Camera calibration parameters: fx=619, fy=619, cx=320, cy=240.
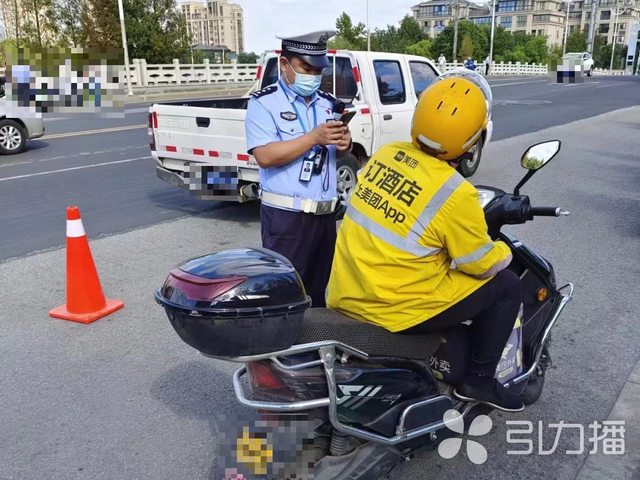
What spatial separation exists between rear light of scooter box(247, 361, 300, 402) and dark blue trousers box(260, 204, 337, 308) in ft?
3.97

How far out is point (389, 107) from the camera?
27.2 feet

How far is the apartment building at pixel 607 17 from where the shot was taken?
13775 cm

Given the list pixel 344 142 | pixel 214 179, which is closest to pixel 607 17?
pixel 214 179

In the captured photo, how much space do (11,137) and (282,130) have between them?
10.8 m

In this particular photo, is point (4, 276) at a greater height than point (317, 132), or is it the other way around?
point (317, 132)

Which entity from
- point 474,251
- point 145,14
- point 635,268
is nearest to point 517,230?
point 635,268

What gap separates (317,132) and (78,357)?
2276 millimetres

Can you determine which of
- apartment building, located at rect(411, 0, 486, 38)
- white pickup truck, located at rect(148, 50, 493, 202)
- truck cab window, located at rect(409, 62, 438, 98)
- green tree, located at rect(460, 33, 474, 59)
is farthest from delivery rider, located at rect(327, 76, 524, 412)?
apartment building, located at rect(411, 0, 486, 38)

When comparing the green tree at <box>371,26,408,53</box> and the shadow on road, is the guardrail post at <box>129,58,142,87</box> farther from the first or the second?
the green tree at <box>371,26,408,53</box>

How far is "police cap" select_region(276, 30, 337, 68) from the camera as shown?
10.8ft

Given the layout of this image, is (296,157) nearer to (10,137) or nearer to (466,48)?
(10,137)

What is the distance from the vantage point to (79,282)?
468 centimetres

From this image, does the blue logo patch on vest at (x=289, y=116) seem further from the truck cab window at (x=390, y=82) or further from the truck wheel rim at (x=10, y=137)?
the truck wheel rim at (x=10, y=137)

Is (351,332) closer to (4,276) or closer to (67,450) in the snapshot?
(67,450)
